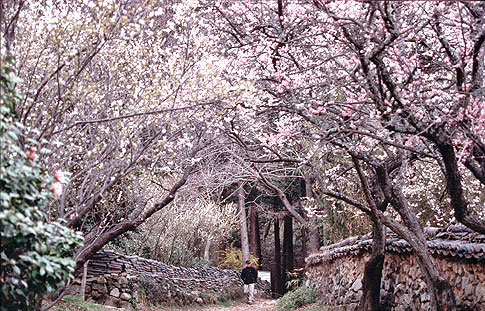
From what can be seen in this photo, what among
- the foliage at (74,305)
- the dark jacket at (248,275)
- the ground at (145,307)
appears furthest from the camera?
the dark jacket at (248,275)

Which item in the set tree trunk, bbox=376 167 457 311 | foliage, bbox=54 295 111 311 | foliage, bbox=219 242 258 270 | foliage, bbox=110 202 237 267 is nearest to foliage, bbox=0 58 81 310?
tree trunk, bbox=376 167 457 311

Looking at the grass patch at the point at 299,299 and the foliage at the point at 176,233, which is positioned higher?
the foliage at the point at 176,233

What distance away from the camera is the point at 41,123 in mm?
6191

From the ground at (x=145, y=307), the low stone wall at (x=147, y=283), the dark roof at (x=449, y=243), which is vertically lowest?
the ground at (x=145, y=307)

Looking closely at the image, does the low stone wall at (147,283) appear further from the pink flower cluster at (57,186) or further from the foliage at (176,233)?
the pink flower cluster at (57,186)

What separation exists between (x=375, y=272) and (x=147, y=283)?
719 cm

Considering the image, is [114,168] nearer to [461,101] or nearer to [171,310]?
[461,101]

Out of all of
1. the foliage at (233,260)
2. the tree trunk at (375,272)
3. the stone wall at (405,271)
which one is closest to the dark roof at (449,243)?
the stone wall at (405,271)

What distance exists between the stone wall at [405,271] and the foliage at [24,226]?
211 inches

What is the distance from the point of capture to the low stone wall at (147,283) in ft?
40.5

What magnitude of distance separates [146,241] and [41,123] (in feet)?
33.9

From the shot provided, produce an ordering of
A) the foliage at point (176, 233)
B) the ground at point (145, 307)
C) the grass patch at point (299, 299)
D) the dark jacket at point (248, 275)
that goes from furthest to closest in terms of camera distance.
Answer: the dark jacket at point (248, 275) < the foliage at point (176, 233) < the grass patch at point (299, 299) < the ground at point (145, 307)

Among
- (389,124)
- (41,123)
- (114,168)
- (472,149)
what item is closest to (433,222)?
(472,149)

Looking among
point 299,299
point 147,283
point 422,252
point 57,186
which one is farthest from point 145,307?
point 57,186
